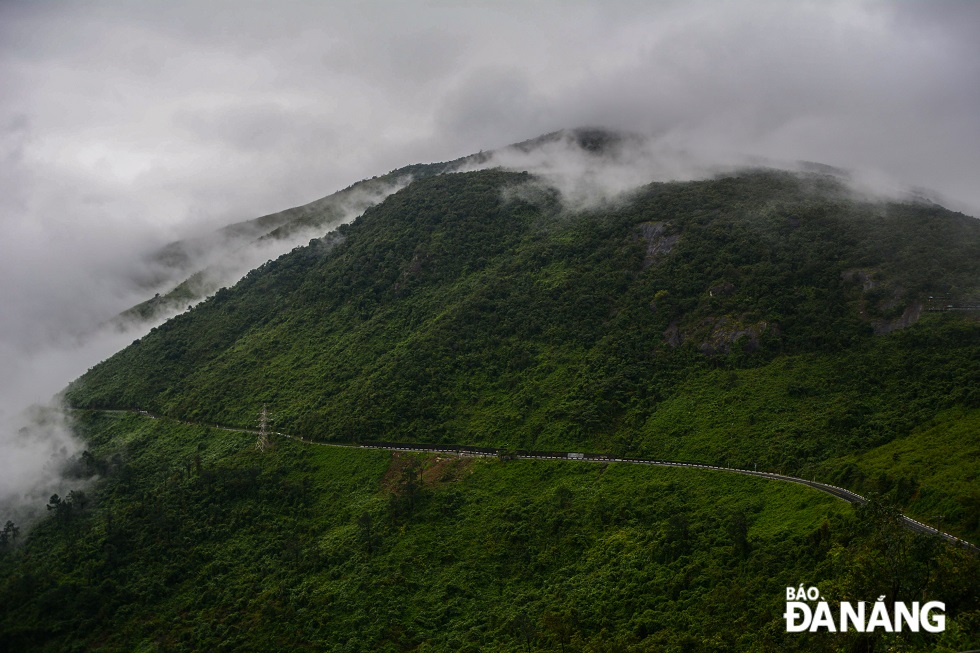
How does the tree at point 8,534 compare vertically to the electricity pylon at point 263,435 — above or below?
below

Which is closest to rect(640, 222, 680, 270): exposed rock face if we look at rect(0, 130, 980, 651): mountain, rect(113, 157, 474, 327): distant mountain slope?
rect(0, 130, 980, 651): mountain

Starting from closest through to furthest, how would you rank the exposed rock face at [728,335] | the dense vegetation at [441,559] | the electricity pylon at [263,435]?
1. the dense vegetation at [441,559]
2. the exposed rock face at [728,335]
3. the electricity pylon at [263,435]

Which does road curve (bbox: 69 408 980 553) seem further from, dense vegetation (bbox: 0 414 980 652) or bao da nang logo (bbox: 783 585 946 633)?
bao da nang logo (bbox: 783 585 946 633)

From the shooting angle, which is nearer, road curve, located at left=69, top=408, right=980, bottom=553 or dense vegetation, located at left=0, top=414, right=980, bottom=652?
dense vegetation, located at left=0, top=414, right=980, bottom=652

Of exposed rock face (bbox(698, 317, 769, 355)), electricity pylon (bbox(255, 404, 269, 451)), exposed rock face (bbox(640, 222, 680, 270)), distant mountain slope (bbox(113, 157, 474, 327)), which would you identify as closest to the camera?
exposed rock face (bbox(698, 317, 769, 355))

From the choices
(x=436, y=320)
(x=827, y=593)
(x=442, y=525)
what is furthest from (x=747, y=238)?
(x=827, y=593)

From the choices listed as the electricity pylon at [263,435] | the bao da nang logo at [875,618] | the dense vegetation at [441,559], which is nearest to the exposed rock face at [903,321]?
the dense vegetation at [441,559]

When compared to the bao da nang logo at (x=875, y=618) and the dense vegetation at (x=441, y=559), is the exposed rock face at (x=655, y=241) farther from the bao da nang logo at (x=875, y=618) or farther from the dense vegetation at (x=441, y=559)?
the bao da nang logo at (x=875, y=618)

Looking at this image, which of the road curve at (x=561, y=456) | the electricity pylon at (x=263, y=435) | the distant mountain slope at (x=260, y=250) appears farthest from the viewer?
the distant mountain slope at (x=260, y=250)

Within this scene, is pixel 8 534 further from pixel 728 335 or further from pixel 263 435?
pixel 728 335
